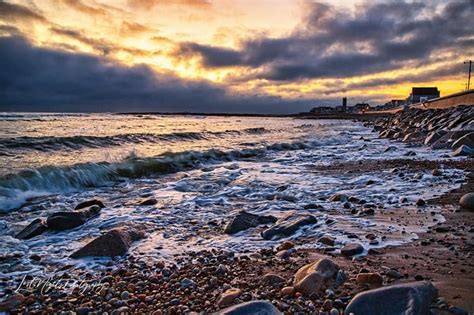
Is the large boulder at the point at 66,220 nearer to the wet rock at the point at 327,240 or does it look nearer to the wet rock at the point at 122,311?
the wet rock at the point at 122,311

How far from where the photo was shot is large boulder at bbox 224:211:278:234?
3.98 metres

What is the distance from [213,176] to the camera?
316 inches

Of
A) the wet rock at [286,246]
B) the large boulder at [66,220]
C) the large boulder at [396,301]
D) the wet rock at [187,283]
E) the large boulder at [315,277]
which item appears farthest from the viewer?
the large boulder at [66,220]

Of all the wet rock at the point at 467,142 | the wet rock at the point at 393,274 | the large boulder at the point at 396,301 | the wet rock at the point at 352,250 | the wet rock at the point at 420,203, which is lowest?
the wet rock at the point at 352,250

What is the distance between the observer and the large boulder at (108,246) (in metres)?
3.37

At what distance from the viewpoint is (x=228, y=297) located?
2.33m

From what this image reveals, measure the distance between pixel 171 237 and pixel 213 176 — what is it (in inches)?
164

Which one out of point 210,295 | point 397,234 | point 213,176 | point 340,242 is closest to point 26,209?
point 213,176

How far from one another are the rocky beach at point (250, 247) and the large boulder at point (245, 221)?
2cm

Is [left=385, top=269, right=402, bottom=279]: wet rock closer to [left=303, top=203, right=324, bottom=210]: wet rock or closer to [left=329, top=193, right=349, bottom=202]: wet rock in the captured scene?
[left=303, top=203, right=324, bottom=210]: wet rock

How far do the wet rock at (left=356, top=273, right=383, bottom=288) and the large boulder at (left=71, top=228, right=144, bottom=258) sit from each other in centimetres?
231

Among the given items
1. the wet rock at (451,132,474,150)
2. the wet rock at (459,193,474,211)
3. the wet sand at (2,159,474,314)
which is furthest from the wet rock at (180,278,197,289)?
the wet rock at (451,132,474,150)

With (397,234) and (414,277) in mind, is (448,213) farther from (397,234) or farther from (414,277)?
(414,277)

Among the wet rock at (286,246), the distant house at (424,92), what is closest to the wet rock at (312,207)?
the wet rock at (286,246)
